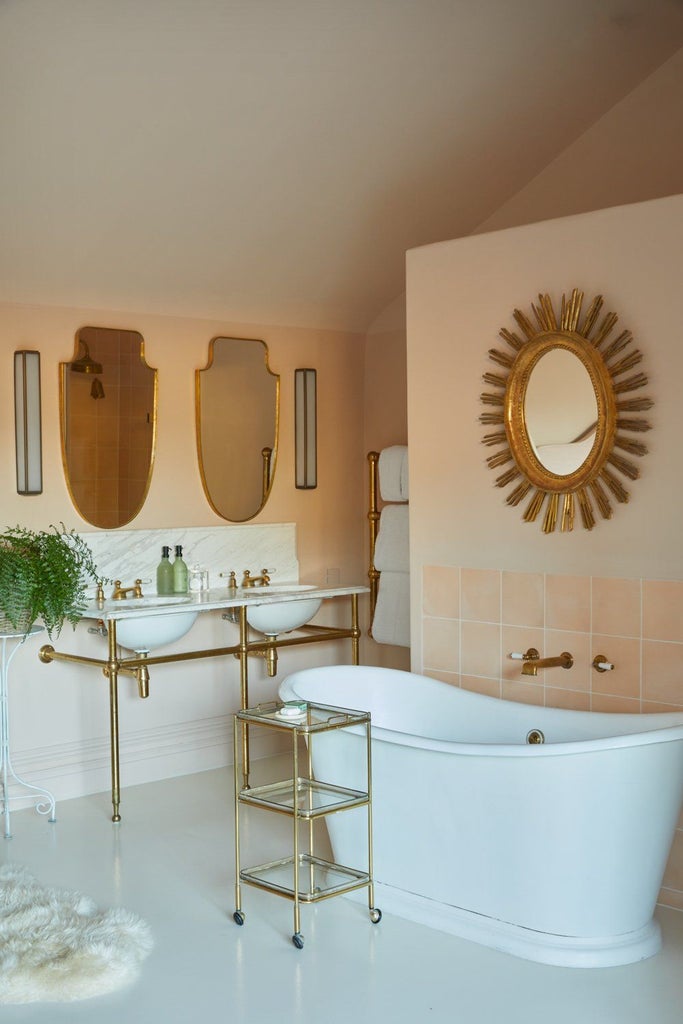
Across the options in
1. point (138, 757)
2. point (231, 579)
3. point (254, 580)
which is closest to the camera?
point (138, 757)

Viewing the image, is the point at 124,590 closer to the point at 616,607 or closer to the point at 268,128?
the point at 268,128

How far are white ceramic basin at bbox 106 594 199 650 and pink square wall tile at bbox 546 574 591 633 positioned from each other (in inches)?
61.3

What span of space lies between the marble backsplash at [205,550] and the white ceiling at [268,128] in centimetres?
104

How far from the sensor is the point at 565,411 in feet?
13.0

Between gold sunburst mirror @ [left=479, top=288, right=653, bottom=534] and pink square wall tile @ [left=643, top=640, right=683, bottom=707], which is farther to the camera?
gold sunburst mirror @ [left=479, top=288, right=653, bottom=534]

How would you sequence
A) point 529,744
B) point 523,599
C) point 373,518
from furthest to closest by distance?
point 373,518 → point 523,599 → point 529,744

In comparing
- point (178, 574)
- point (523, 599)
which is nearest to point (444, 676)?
point (523, 599)

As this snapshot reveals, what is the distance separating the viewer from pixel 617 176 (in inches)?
192

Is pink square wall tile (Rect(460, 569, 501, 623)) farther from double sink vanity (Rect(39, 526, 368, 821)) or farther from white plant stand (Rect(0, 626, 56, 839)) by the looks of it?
white plant stand (Rect(0, 626, 56, 839))

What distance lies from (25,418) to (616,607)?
8.35ft

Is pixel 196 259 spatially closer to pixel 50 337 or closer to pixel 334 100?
pixel 50 337

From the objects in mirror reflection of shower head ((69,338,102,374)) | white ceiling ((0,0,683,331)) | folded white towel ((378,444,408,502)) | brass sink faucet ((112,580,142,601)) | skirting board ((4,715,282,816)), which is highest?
white ceiling ((0,0,683,331))

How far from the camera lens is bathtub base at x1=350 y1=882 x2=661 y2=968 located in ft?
10.5

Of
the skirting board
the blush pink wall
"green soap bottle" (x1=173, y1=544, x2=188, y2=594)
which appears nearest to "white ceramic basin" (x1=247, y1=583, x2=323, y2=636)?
"green soap bottle" (x1=173, y1=544, x2=188, y2=594)
